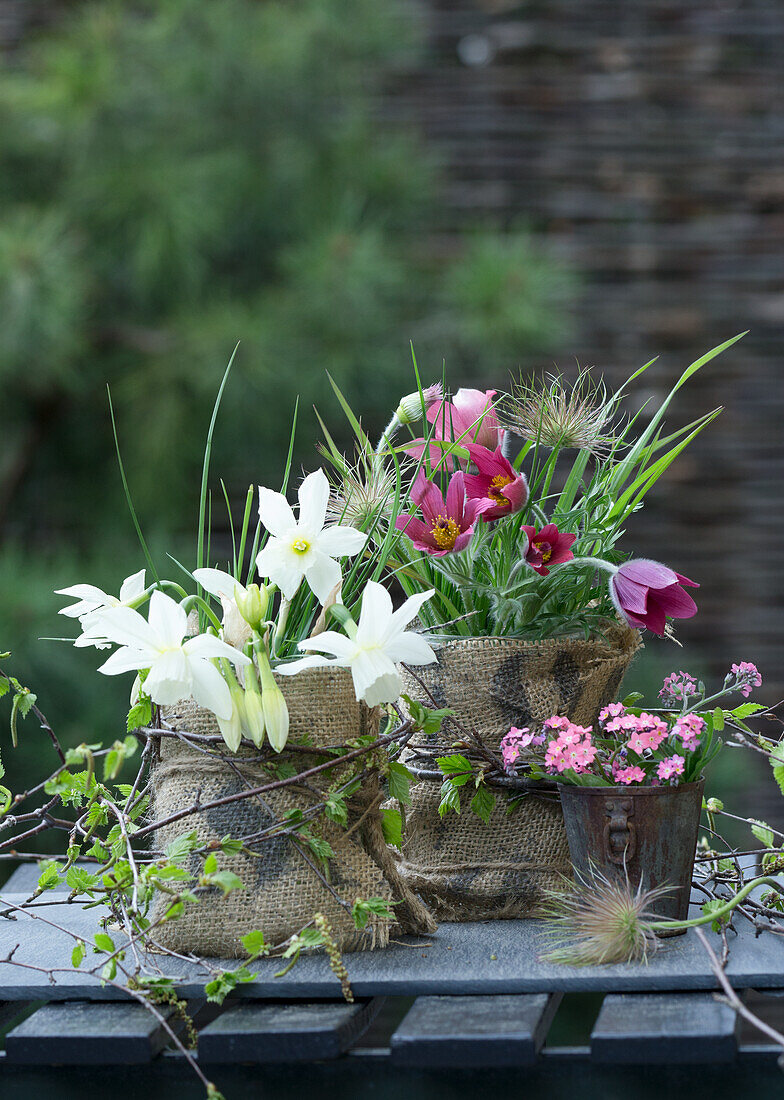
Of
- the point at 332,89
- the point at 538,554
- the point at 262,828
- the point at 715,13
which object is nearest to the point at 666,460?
the point at 538,554

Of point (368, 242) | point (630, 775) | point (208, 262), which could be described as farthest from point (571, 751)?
point (208, 262)

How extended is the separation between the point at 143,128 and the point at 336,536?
131 centimetres

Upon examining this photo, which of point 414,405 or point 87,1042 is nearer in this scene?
point 87,1042

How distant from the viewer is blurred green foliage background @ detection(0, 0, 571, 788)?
5.47ft

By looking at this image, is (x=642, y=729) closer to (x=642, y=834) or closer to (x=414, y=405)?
(x=642, y=834)

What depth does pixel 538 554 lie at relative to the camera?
645 mm

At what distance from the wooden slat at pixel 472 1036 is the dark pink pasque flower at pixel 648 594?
0.21m

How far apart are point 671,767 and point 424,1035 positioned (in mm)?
206

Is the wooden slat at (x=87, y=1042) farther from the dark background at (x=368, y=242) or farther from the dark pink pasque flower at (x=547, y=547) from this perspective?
the dark background at (x=368, y=242)

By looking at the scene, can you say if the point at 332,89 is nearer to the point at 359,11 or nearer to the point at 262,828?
the point at 359,11

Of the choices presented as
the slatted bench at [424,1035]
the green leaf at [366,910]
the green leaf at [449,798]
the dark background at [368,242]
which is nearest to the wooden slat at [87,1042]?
the slatted bench at [424,1035]

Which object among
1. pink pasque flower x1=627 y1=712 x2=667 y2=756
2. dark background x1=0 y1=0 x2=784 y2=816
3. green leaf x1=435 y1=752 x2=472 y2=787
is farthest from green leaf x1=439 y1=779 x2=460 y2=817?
dark background x1=0 y1=0 x2=784 y2=816

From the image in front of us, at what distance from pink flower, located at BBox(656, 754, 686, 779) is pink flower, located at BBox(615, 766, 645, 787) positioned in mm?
10

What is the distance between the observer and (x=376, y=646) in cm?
59
